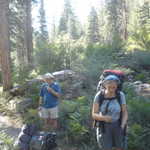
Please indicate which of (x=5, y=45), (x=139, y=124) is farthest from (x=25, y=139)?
Result: (x=5, y=45)

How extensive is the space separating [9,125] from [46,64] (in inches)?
170

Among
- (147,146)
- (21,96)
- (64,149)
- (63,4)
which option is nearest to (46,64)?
(21,96)

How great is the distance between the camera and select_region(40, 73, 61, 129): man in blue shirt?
5980 mm

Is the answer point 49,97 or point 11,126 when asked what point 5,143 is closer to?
point 49,97

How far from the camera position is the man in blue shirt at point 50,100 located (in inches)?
235

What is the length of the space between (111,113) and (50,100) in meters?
2.52

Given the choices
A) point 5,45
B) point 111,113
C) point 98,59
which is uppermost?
point 5,45

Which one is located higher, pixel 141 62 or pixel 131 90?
pixel 141 62

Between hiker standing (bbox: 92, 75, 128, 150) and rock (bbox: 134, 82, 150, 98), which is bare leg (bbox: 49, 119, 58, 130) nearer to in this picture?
hiker standing (bbox: 92, 75, 128, 150)

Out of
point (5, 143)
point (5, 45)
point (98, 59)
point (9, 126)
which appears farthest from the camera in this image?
point (98, 59)

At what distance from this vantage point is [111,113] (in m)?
3.86

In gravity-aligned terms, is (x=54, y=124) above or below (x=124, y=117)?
below

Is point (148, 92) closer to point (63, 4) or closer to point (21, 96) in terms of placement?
point (21, 96)

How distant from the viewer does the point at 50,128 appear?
6.42m
